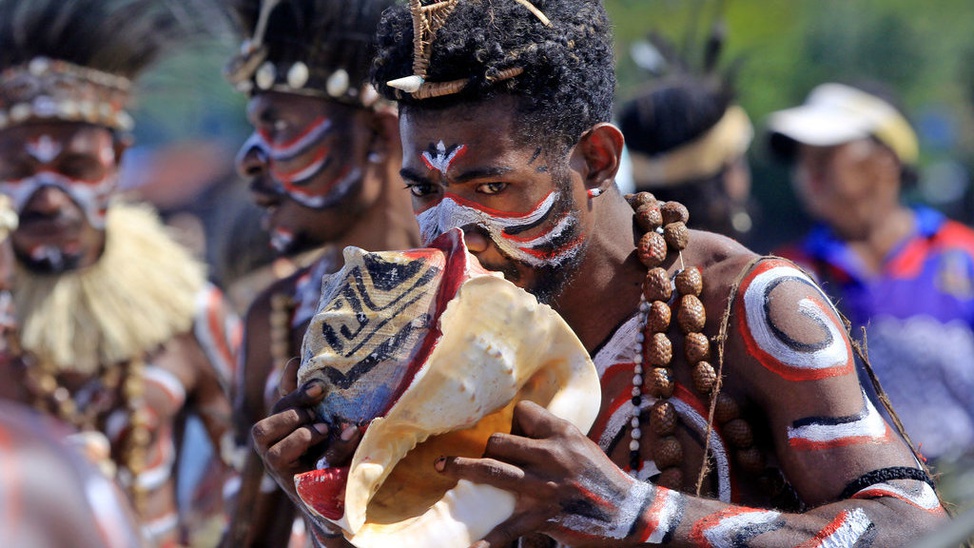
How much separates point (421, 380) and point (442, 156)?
2.00 ft

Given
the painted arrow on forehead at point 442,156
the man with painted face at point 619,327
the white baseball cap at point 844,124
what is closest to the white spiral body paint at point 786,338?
the man with painted face at point 619,327

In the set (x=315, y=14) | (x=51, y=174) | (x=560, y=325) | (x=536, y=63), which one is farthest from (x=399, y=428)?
(x=51, y=174)

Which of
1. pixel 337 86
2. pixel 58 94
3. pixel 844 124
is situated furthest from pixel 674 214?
pixel 844 124

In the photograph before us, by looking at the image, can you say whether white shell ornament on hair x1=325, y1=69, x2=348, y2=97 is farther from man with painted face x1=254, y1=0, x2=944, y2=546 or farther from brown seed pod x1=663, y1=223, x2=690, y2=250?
brown seed pod x1=663, y1=223, x2=690, y2=250

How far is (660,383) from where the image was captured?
286 cm

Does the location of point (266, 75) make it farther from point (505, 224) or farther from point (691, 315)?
point (691, 315)

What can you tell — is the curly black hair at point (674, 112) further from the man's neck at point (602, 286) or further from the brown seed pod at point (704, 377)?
the brown seed pod at point (704, 377)

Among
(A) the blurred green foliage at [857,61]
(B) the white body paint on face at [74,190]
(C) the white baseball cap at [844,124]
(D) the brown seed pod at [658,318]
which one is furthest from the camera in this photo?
(A) the blurred green foliage at [857,61]

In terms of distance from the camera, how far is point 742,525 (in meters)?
2.58

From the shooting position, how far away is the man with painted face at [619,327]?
8.34ft

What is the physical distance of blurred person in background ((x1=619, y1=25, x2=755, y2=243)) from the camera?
668cm

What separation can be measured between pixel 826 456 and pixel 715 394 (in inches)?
10.4

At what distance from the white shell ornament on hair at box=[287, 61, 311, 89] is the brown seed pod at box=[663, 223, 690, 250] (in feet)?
5.92

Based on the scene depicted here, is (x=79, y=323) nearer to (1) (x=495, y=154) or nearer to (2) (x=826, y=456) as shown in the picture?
(1) (x=495, y=154)
